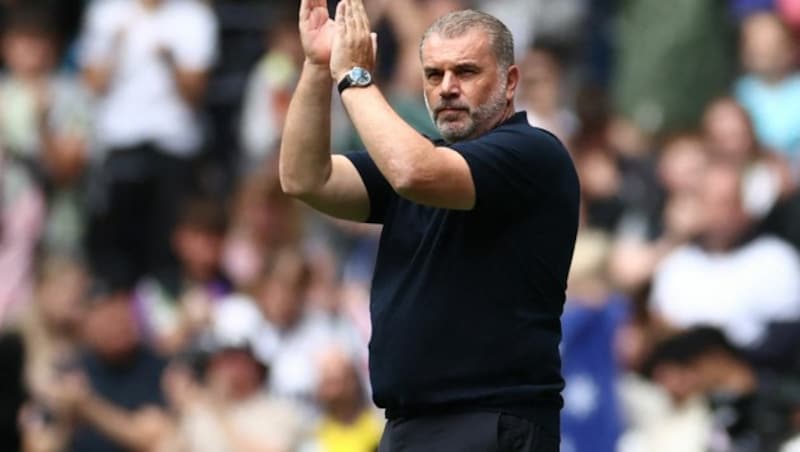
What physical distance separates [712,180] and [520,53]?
2626mm

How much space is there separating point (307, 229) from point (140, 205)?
1.41 meters

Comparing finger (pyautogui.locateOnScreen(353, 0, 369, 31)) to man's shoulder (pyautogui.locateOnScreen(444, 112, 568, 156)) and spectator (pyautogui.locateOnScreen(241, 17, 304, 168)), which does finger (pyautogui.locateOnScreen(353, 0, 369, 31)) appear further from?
spectator (pyautogui.locateOnScreen(241, 17, 304, 168))

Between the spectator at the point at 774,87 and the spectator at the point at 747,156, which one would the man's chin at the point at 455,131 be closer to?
the spectator at the point at 747,156

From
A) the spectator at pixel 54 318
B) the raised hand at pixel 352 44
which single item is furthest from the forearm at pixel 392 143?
the spectator at pixel 54 318

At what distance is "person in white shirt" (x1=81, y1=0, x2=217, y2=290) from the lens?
13555mm

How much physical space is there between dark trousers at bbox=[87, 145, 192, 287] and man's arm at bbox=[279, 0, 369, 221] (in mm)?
6918

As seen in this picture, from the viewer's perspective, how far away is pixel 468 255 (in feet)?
20.4

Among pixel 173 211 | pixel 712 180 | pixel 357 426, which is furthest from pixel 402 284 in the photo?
pixel 173 211

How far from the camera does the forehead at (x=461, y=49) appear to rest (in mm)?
6289

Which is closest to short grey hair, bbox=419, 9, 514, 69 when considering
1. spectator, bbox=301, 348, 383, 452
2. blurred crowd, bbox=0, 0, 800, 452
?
blurred crowd, bbox=0, 0, 800, 452

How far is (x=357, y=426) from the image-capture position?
10.5 m

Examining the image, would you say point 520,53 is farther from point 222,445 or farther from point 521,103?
point 222,445

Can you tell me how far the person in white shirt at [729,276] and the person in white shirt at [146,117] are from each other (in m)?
3.53

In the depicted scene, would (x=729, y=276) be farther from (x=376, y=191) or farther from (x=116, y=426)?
(x=376, y=191)
